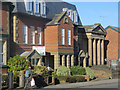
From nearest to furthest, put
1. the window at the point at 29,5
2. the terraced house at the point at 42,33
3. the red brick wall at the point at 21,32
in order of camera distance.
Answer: the red brick wall at the point at 21,32 → the terraced house at the point at 42,33 → the window at the point at 29,5

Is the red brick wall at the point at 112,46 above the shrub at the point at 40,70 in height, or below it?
above

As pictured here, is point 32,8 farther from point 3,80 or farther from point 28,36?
point 3,80

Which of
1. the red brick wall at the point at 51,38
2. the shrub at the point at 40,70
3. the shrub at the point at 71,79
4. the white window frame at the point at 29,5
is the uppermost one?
the white window frame at the point at 29,5

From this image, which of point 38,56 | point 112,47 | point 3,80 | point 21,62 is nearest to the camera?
point 3,80

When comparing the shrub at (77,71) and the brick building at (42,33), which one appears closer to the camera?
the brick building at (42,33)

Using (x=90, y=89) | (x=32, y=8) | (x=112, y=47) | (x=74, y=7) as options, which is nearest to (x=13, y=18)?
(x=32, y=8)

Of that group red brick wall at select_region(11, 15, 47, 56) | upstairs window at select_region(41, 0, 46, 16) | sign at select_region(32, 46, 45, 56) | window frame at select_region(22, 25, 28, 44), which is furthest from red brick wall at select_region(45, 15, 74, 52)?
window frame at select_region(22, 25, 28, 44)

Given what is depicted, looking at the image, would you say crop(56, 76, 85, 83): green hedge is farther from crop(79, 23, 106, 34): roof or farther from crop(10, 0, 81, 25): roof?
crop(79, 23, 106, 34): roof

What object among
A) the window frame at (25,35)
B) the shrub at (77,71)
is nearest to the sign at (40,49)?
the window frame at (25,35)

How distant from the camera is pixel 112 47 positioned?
52125mm

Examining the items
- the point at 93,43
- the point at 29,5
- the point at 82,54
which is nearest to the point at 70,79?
the point at 29,5

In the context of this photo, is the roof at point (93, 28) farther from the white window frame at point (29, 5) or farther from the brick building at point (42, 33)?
the white window frame at point (29, 5)

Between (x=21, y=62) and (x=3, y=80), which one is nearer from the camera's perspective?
(x=3, y=80)

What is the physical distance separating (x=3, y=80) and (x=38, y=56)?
9.31 meters
